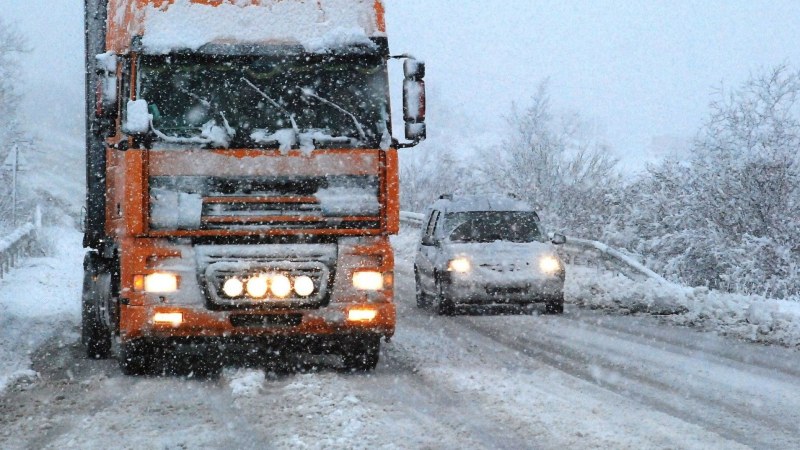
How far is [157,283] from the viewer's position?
27.5 ft

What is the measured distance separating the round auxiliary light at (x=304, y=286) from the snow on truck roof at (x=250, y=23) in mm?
2025

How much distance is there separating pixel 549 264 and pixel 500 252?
71 centimetres

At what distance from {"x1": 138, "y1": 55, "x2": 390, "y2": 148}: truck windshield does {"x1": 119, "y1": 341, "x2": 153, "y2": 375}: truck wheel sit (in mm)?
1877

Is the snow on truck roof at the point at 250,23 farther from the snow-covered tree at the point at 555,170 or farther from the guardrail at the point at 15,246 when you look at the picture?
the snow-covered tree at the point at 555,170

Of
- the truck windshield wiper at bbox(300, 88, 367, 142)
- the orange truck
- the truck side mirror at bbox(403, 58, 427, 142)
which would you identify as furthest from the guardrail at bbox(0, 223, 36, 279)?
the truck side mirror at bbox(403, 58, 427, 142)

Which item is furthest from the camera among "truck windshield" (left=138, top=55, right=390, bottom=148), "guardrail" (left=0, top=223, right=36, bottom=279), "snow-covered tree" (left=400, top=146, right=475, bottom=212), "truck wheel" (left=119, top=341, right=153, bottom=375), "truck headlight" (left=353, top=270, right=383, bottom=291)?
"snow-covered tree" (left=400, top=146, right=475, bottom=212)

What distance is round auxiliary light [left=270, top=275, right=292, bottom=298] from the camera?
27.9 feet

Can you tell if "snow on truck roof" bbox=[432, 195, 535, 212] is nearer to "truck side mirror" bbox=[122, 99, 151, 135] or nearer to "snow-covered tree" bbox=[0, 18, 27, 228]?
"truck side mirror" bbox=[122, 99, 151, 135]

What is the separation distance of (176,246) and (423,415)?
2696mm

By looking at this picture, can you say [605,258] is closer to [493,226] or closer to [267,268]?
[493,226]

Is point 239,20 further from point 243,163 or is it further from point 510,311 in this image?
point 510,311

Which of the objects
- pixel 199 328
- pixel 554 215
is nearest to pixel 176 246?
pixel 199 328

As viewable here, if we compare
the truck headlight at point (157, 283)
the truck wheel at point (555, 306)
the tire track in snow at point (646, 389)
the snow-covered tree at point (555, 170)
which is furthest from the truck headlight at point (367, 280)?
the snow-covered tree at point (555, 170)

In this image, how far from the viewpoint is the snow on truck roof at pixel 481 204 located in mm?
15719
